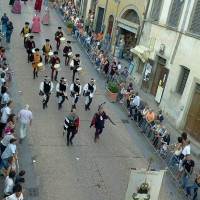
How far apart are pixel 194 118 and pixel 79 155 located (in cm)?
704

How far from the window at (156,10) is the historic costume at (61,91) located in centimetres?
834

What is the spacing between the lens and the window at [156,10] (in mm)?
22375

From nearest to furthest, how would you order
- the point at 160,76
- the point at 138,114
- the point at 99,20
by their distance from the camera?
1. the point at 138,114
2. the point at 160,76
3. the point at 99,20

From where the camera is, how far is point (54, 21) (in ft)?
106

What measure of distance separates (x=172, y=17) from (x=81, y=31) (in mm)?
9413

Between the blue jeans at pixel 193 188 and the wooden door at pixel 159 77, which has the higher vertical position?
the wooden door at pixel 159 77

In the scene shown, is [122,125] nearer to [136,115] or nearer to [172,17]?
[136,115]

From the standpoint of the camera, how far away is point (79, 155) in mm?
14219

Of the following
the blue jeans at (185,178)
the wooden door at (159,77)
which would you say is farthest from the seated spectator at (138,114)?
the blue jeans at (185,178)

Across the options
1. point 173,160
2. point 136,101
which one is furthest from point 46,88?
point 173,160

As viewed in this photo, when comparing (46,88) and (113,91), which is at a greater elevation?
(46,88)

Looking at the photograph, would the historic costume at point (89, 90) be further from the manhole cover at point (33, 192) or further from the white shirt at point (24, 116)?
the manhole cover at point (33, 192)

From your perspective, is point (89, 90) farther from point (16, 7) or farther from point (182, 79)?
point (16, 7)

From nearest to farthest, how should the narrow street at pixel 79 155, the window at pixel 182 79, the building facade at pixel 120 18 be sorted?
1. the narrow street at pixel 79 155
2. the window at pixel 182 79
3. the building facade at pixel 120 18
